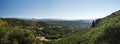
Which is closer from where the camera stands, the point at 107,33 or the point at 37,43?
the point at 107,33

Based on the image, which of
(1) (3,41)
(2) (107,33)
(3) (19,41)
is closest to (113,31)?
(2) (107,33)

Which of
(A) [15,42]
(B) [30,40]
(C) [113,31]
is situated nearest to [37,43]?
(B) [30,40]

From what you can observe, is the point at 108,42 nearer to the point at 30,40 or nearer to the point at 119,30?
the point at 119,30

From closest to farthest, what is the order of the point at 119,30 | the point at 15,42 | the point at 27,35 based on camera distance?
1. the point at 119,30
2. the point at 15,42
3. the point at 27,35

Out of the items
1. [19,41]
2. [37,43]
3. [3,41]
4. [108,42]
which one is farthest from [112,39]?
[3,41]

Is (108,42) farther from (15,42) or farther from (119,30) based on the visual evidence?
(15,42)

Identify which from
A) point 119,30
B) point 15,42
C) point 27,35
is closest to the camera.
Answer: point 119,30

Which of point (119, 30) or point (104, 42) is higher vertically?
point (119, 30)

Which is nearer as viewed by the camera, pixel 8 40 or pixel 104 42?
pixel 104 42
